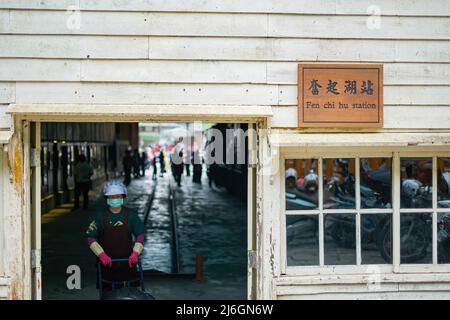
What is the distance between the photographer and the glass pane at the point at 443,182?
23.4 feet

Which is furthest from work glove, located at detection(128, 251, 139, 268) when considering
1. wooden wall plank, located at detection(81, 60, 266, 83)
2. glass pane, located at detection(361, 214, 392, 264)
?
glass pane, located at detection(361, 214, 392, 264)

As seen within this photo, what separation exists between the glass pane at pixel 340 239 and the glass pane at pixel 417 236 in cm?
53

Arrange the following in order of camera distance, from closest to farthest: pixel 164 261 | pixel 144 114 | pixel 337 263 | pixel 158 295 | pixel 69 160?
pixel 144 114 < pixel 337 263 < pixel 158 295 < pixel 164 261 < pixel 69 160

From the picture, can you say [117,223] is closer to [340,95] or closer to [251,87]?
[251,87]

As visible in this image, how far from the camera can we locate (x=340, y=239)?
7.02m

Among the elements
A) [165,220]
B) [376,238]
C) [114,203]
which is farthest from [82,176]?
[376,238]

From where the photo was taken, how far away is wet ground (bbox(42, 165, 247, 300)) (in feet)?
36.6

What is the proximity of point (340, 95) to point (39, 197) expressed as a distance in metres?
3.14

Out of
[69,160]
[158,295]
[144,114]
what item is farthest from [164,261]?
[69,160]

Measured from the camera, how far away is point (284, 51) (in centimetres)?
680

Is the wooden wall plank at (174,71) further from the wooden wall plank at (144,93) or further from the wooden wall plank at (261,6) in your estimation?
the wooden wall plank at (261,6)

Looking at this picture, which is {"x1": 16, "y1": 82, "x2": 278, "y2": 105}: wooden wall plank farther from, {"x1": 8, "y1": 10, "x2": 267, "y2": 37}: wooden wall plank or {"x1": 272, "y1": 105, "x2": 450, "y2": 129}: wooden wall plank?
{"x1": 272, "y1": 105, "x2": 450, "y2": 129}: wooden wall plank
